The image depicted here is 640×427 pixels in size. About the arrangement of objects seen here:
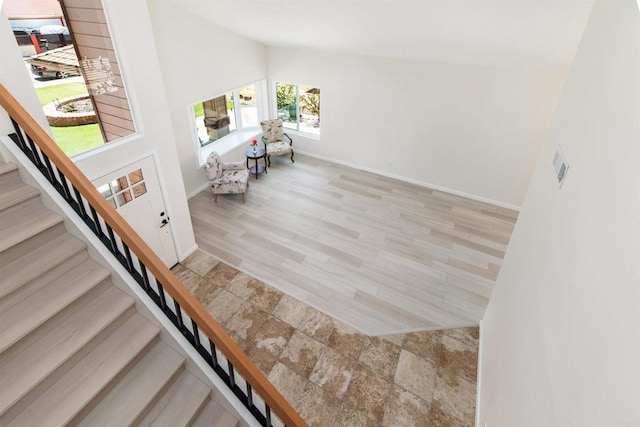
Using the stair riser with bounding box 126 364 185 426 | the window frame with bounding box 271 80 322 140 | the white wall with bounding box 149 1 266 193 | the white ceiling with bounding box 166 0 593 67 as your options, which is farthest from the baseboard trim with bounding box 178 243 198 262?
the window frame with bounding box 271 80 322 140

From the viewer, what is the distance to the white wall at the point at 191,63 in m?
5.53

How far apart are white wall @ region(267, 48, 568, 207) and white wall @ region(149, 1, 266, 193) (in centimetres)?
136

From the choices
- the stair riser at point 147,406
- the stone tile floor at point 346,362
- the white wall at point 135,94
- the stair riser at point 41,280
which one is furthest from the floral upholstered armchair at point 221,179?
the stair riser at point 147,406

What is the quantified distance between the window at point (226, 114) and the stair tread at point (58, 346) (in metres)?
5.22

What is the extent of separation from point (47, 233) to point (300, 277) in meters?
3.28

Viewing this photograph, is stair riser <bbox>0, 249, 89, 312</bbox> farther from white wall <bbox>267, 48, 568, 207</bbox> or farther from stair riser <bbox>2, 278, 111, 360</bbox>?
white wall <bbox>267, 48, 568, 207</bbox>

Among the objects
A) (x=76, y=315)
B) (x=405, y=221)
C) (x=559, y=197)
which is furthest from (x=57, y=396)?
(x=405, y=221)

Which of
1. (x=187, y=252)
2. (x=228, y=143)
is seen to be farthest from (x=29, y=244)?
(x=228, y=143)

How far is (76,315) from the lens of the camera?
2145mm

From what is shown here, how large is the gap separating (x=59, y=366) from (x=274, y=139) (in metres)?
7.00

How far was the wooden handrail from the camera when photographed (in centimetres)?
190

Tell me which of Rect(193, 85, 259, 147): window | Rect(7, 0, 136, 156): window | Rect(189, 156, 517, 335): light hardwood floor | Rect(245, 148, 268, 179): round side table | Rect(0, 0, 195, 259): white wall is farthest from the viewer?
Rect(245, 148, 268, 179): round side table

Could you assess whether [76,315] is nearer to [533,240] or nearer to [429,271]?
[533,240]

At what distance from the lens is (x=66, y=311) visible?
2127mm
